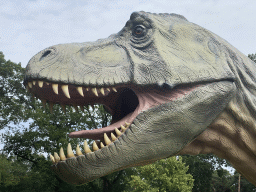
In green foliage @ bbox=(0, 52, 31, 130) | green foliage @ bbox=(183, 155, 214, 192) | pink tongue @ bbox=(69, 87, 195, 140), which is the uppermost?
green foliage @ bbox=(0, 52, 31, 130)

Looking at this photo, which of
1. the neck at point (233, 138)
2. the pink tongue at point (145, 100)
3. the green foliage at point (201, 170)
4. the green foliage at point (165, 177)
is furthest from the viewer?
the green foliage at point (201, 170)

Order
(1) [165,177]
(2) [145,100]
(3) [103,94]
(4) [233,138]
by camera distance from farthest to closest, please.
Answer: (1) [165,177] → (4) [233,138] → (2) [145,100] → (3) [103,94]

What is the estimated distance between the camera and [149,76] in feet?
9.14

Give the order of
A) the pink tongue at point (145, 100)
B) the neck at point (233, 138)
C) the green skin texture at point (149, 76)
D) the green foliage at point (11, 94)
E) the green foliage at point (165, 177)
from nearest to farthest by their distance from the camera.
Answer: the green skin texture at point (149, 76) → the pink tongue at point (145, 100) → the neck at point (233, 138) → the green foliage at point (165, 177) → the green foliage at point (11, 94)

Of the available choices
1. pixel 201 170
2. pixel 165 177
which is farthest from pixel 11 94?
pixel 201 170

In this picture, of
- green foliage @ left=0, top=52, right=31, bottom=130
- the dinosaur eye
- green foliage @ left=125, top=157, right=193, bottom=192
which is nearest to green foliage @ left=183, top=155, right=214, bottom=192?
green foliage @ left=125, top=157, right=193, bottom=192

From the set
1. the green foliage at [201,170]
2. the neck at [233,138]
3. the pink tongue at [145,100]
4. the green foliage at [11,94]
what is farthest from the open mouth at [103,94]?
the green foliage at [201,170]

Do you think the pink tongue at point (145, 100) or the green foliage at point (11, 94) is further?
the green foliage at point (11, 94)

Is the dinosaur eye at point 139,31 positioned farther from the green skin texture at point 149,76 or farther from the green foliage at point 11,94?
the green foliage at point 11,94

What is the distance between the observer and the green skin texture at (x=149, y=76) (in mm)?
2559

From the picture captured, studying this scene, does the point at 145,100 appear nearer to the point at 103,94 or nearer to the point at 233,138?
the point at 103,94

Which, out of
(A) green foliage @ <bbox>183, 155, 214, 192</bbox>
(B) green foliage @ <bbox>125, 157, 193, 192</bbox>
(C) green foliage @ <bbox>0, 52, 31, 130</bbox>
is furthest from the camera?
(A) green foliage @ <bbox>183, 155, 214, 192</bbox>

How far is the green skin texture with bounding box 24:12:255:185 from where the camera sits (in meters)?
2.56

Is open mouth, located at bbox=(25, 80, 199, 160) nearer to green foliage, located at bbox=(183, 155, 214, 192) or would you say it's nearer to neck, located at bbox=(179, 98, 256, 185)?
neck, located at bbox=(179, 98, 256, 185)
